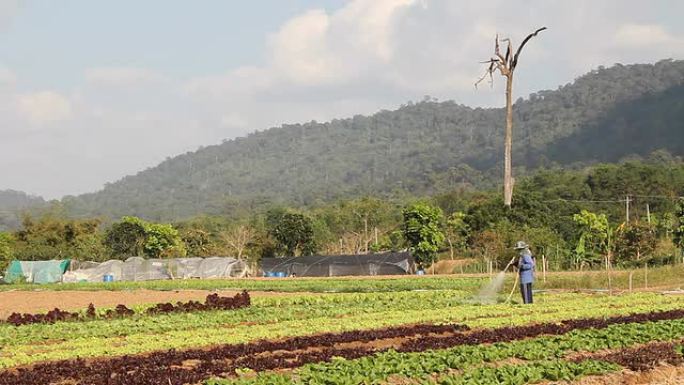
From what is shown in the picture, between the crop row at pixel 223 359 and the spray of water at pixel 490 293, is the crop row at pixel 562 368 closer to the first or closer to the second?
the crop row at pixel 223 359

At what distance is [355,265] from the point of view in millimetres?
57625

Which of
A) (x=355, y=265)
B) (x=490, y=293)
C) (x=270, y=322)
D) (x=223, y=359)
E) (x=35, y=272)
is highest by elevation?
(x=35, y=272)

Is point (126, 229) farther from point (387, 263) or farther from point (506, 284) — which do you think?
point (506, 284)

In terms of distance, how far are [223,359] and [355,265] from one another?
44.9 metres

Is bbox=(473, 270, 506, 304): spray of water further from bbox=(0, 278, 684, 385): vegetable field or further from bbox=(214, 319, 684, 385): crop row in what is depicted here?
bbox=(214, 319, 684, 385): crop row

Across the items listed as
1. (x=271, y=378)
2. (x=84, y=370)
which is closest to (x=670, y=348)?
(x=271, y=378)

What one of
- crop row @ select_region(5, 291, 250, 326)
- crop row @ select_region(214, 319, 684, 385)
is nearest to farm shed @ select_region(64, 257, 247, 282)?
crop row @ select_region(5, 291, 250, 326)

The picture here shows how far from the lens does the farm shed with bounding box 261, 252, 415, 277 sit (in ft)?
187

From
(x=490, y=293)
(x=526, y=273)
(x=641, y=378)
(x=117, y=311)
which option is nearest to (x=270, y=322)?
(x=117, y=311)

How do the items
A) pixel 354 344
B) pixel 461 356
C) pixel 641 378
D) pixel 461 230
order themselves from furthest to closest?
pixel 461 230, pixel 354 344, pixel 461 356, pixel 641 378

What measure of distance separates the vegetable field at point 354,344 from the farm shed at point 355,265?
3325 cm

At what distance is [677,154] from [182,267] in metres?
107

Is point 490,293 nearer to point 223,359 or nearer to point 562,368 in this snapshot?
point 223,359

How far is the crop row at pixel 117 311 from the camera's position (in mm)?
21578
